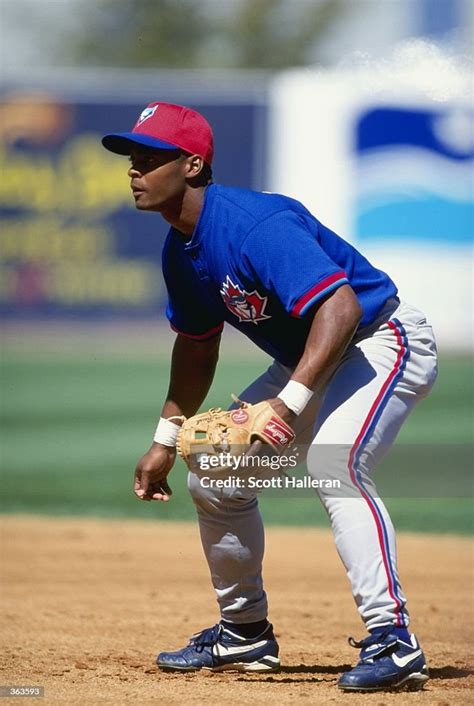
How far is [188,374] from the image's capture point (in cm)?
377

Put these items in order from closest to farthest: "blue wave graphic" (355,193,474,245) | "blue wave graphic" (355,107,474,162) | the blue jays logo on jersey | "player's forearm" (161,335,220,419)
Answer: the blue jays logo on jersey, "player's forearm" (161,335,220,419), "blue wave graphic" (355,193,474,245), "blue wave graphic" (355,107,474,162)

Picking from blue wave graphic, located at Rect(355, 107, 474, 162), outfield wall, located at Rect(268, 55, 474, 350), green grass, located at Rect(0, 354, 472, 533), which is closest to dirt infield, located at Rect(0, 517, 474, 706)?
green grass, located at Rect(0, 354, 472, 533)

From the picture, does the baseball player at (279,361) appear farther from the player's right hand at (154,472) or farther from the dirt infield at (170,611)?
the dirt infield at (170,611)

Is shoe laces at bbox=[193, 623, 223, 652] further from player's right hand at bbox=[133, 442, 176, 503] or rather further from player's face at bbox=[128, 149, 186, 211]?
player's face at bbox=[128, 149, 186, 211]

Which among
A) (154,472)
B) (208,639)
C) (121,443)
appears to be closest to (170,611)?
(208,639)

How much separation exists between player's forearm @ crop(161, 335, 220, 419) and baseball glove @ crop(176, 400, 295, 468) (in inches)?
14.2

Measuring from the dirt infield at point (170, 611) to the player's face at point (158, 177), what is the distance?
143 cm

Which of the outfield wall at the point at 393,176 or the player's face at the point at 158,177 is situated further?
the outfield wall at the point at 393,176

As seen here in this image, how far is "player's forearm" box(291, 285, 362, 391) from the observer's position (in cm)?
304

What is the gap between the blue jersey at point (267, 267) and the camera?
3.09 meters

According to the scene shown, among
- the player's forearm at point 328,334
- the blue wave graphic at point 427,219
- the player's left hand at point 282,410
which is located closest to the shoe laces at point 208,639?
the player's left hand at point 282,410

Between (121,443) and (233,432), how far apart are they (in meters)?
6.86

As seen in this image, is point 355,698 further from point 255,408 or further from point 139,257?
point 139,257

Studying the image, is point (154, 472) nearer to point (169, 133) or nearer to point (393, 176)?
point (169, 133)
